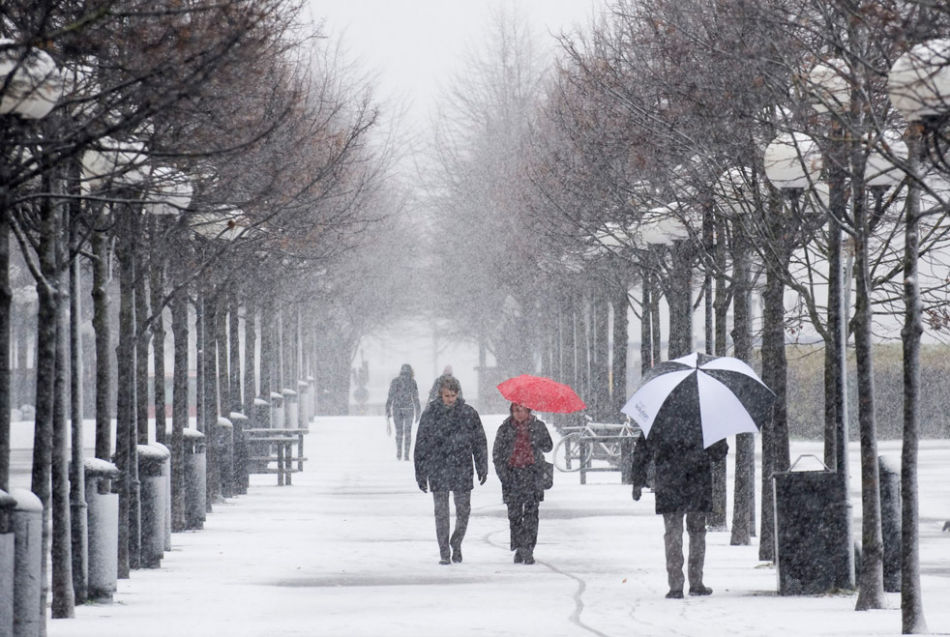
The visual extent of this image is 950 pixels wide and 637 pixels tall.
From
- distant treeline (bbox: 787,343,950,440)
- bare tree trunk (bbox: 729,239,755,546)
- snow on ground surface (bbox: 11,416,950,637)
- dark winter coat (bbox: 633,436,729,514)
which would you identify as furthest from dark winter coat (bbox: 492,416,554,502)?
distant treeline (bbox: 787,343,950,440)

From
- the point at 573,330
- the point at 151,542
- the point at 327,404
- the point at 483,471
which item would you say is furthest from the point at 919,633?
the point at 327,404

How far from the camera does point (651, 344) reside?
2978 centimetres

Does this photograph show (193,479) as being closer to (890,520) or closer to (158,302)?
(158,302)

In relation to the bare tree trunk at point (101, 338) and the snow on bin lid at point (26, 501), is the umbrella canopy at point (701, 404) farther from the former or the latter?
the snow on bin lid at point (26, 501)

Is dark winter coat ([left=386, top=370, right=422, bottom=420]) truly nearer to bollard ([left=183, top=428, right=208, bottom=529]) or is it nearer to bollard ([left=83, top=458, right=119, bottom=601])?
bollard ([left=183, top=428, right=208, bottom=529])

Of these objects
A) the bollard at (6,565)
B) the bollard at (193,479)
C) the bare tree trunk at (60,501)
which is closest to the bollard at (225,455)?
the bollard at (193,479)

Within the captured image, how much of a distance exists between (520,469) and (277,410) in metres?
21.7

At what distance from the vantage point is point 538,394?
605 inches

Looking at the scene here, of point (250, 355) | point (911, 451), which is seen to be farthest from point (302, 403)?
point (911, 451)

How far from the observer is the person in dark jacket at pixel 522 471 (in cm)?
1539

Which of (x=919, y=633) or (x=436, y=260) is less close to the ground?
(x=436, y=260)

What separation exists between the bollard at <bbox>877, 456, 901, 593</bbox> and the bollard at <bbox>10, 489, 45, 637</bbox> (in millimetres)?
5962

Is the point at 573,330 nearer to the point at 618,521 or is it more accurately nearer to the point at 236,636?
the point at 618,521

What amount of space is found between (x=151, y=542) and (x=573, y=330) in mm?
26125
